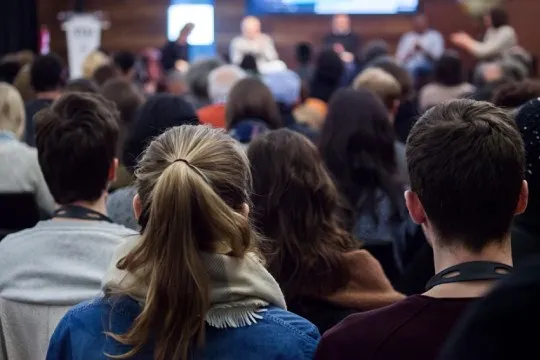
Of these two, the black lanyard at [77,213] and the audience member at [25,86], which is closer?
the black lanyard at [77,213]

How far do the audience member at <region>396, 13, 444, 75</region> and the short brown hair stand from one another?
9.85 metres

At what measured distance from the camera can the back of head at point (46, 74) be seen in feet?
16.6

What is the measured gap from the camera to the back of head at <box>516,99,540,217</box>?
2035mm

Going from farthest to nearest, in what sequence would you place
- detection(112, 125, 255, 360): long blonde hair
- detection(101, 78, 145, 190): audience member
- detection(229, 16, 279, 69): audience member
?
detection(229, 16, 279, 69): audience member, detection(101, 78, 145, 190): audience member, detection(112, 125, 255, 360): long blonde hair

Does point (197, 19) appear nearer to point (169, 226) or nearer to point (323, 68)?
point (323, 68)

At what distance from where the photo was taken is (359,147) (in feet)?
11.0

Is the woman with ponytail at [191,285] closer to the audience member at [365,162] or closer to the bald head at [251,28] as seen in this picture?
the audience member at [365,162]

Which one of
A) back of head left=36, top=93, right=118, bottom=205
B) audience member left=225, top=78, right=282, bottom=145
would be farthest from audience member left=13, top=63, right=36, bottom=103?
back of head left=36, top=93, right=118, bottom=205

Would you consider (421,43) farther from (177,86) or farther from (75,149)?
(75,149)

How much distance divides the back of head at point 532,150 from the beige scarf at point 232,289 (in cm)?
82

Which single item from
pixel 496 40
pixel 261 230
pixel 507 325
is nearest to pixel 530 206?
pixel 261 230

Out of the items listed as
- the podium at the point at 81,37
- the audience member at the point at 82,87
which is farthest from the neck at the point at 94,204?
the podium at the point at 81,37

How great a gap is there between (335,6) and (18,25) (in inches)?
160

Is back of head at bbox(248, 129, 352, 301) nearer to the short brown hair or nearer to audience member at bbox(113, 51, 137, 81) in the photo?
the short brown hair
